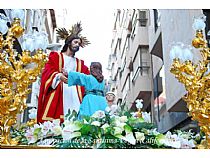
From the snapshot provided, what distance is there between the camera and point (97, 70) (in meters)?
2.42

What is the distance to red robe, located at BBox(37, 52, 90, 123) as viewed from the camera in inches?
91.6

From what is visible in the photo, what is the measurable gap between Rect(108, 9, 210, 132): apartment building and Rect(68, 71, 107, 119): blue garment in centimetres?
19

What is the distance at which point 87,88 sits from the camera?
7.63ft

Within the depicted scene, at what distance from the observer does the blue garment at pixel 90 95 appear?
225 cm

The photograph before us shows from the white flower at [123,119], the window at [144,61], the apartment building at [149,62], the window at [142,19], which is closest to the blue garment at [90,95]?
the apartment building at [149,62]

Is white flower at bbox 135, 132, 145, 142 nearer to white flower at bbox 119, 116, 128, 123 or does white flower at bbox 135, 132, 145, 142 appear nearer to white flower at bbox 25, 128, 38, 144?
white flower at bbox 119, 116, 128, 123

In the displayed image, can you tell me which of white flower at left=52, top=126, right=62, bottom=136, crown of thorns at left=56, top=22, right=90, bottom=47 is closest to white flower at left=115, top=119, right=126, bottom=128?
white flower at left=52, top=126, right=62, bottom=136

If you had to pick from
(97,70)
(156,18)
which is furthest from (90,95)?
(156,18)

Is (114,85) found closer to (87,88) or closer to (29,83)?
(87,88)
